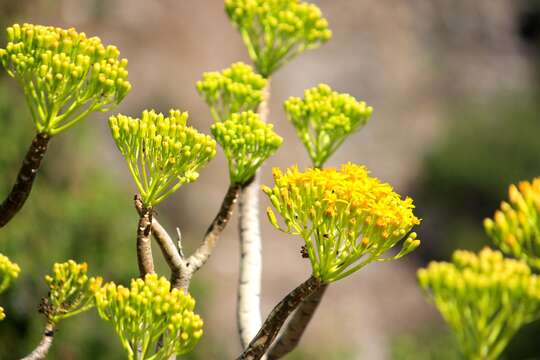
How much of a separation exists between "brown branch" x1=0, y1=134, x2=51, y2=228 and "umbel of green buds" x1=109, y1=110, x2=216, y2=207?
0.20 m

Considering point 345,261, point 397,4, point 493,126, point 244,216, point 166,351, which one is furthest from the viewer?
point 397,4

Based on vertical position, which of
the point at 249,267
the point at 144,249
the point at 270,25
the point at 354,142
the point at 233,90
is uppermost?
the point at 354,142

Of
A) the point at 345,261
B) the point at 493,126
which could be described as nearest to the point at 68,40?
the point at 345,261

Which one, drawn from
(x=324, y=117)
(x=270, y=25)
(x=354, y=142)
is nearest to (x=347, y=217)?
(x=324, y=117)

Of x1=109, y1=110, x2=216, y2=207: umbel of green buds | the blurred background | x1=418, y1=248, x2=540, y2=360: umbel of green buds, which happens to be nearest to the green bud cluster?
x1=109, y1=110, x2=216, y2=207: umbel of green buds

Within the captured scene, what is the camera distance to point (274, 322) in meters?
1.84

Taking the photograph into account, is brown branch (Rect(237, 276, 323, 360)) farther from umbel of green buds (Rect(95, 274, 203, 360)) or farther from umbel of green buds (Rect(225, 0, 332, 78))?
umbel of green buds (Rect(225, 0, 332, 78))

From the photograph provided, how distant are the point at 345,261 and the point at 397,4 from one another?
34.3m

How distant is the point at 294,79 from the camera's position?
28.9 meters

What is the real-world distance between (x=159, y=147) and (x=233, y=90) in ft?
2.41

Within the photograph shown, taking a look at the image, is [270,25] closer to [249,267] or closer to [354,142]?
[249,267]

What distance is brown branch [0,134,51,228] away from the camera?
6.04ft

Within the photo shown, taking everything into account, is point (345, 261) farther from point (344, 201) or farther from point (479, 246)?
point (479, 246)

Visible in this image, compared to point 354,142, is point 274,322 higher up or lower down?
lower down
